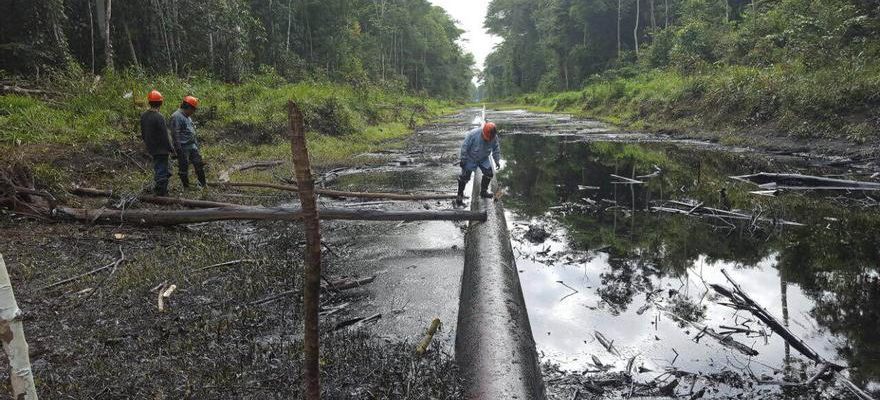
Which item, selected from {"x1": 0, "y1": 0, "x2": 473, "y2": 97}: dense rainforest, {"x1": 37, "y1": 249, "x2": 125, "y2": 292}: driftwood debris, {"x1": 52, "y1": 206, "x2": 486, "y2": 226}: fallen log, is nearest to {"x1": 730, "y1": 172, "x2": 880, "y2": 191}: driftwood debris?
{"x1": 52, "y1": 206, "x2": 486, "y2": 226}: fallen log

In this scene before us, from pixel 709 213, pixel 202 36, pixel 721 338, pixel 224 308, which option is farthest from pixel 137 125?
pixel 202 36

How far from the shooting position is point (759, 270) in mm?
Result: 5438

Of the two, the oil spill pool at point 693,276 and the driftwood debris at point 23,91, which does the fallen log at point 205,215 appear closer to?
the oil spill pool at point 693,276

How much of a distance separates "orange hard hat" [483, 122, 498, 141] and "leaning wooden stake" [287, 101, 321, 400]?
18.7ft

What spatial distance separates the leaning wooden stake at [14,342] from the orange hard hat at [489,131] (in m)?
6.11

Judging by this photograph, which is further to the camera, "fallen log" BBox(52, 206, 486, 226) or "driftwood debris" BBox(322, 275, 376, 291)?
"fallen log" BBox(52, 206, 486, 226)

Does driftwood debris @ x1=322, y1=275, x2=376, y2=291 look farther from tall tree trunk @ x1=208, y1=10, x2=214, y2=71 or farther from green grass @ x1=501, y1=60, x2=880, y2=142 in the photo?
tall tree trunk @ x1=208, y1=10, x2=214, y2=71

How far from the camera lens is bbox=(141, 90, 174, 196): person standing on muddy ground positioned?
Result: 740 centimetres

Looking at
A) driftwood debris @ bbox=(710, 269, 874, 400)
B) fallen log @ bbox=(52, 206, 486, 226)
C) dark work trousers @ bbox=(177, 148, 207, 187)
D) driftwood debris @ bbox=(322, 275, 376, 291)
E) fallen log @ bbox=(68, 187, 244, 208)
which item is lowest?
driftwood debris @ bbox=(710, 269, 874, 400)

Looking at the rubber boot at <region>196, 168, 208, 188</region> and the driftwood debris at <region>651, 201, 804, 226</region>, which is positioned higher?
the rubber boot at <region>196, 168, 208, 188</region>

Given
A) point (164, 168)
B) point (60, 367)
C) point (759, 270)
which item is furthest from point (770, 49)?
point (60, 367)

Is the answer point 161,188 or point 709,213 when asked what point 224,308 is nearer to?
point 161,188

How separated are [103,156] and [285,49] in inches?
866

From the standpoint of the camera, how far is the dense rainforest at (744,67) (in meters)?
12.4
